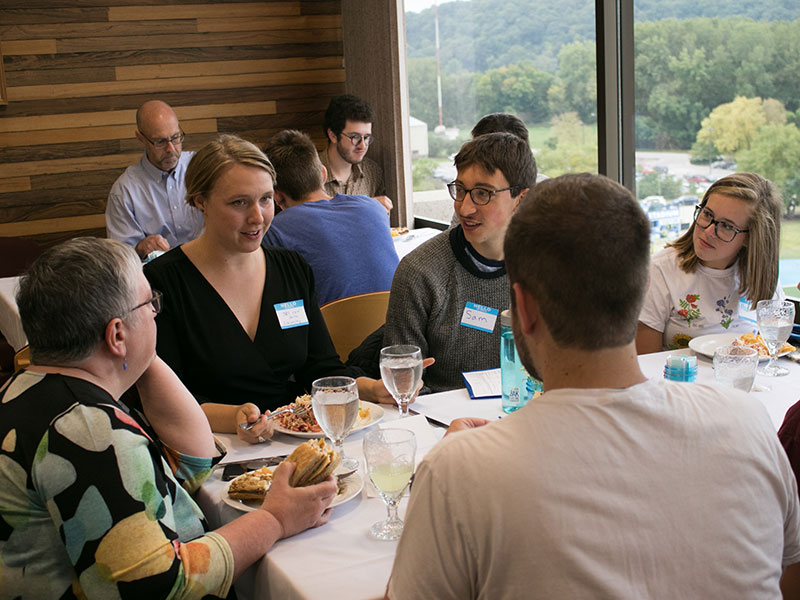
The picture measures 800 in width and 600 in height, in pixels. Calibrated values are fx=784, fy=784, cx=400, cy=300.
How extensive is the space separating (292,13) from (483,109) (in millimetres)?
2027

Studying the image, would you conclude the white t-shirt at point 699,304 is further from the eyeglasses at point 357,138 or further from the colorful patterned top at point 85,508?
the eyeglasses at point 357,138

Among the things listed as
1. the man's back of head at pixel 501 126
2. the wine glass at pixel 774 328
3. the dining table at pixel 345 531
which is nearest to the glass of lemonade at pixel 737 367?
the dining table at pixel 345 531

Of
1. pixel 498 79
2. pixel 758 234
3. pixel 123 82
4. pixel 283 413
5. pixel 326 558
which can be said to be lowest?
pixel 326 558

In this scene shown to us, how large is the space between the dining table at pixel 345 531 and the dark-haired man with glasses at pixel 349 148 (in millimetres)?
3263

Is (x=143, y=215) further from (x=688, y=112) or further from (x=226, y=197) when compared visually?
(x=688, y=112)

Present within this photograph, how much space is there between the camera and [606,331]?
3.26 ft

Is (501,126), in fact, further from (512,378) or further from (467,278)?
(512,378)

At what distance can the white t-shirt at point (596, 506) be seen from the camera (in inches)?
35.9

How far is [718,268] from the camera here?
107 inches

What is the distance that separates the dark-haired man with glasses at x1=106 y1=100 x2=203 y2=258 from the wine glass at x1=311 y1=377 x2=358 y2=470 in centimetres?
349

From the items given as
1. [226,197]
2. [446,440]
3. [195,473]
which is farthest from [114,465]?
[226,197]

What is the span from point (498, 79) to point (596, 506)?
4320mm

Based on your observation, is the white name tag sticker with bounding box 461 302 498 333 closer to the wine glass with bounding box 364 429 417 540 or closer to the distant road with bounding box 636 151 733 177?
the wine glass with bounding box 364 429 417 540

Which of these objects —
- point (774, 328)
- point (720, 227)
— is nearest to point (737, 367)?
point (774, 328)
